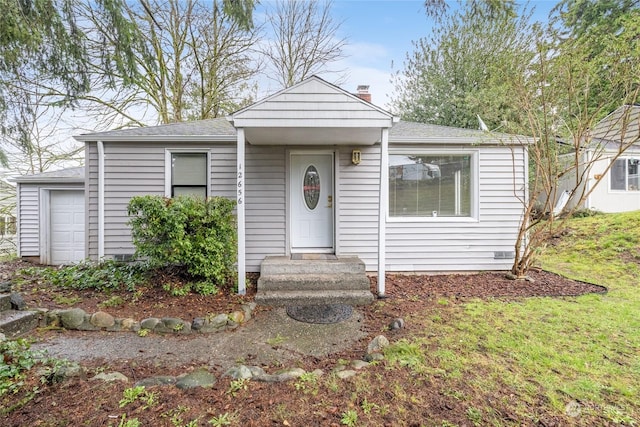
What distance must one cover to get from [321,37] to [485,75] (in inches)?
259

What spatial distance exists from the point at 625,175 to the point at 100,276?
16.2 meters

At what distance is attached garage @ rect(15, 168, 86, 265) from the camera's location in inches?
289

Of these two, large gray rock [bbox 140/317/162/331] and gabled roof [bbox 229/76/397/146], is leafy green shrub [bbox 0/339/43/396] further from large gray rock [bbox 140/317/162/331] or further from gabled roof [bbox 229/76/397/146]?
gabled roof [bbox 229/76/397/146]

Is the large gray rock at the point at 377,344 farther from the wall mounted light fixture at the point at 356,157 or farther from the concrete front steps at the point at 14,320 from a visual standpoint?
the concrete front steps at the point at 14,320

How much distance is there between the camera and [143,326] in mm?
3436

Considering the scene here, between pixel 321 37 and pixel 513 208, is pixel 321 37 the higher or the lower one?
the higher one

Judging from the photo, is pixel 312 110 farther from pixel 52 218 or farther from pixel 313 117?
pixel 52 218

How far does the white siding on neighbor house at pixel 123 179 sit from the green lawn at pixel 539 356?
184 inches

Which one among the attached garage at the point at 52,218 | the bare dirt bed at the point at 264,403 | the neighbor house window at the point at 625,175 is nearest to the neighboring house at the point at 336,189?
the attached garage at the point at 52,218

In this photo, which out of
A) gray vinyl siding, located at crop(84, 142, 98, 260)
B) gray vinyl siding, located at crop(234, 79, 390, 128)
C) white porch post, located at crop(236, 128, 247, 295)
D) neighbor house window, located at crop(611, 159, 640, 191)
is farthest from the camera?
neighbor house window, located at crop(611, 159, 640, 191)

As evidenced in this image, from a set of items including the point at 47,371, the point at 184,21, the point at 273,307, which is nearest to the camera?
the point at 47,371

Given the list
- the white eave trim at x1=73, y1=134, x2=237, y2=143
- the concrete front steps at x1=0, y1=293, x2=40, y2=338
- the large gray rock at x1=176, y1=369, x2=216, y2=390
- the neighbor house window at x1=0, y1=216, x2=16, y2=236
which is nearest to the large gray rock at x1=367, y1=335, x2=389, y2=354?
the large gray rock at x1=176, y1=369, x2=216, y2=390

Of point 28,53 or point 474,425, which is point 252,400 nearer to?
point 474,425

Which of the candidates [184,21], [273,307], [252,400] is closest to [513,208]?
[273,307]
